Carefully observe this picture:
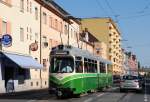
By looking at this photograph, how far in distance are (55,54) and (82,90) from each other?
332cm

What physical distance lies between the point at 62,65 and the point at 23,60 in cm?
1812

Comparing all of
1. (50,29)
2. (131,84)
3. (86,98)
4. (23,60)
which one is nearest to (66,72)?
(86,98)

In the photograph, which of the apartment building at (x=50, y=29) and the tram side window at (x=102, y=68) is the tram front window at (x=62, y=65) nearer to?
the tram side window at (x=102, y=68)

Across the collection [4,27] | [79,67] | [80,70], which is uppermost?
[4,27]

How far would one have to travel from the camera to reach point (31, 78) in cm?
5394

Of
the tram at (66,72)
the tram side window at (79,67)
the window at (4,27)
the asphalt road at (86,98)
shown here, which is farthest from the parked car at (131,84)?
the tram side window at (79,67)

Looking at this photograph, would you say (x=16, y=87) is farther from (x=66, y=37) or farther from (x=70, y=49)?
(x=66, y=37)

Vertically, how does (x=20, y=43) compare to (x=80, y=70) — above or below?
above

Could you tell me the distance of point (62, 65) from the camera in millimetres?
31047

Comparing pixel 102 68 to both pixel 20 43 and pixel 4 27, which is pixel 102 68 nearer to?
pixel 4 27

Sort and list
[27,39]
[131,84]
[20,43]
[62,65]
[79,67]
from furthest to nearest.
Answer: [27,39] → [20,43] → [131,84] → [79,67] → [62,65]

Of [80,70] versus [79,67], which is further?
[80,70]

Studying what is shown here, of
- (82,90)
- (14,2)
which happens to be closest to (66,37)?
(14,2)

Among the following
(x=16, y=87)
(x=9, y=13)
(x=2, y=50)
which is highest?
(x=9, y=13)
